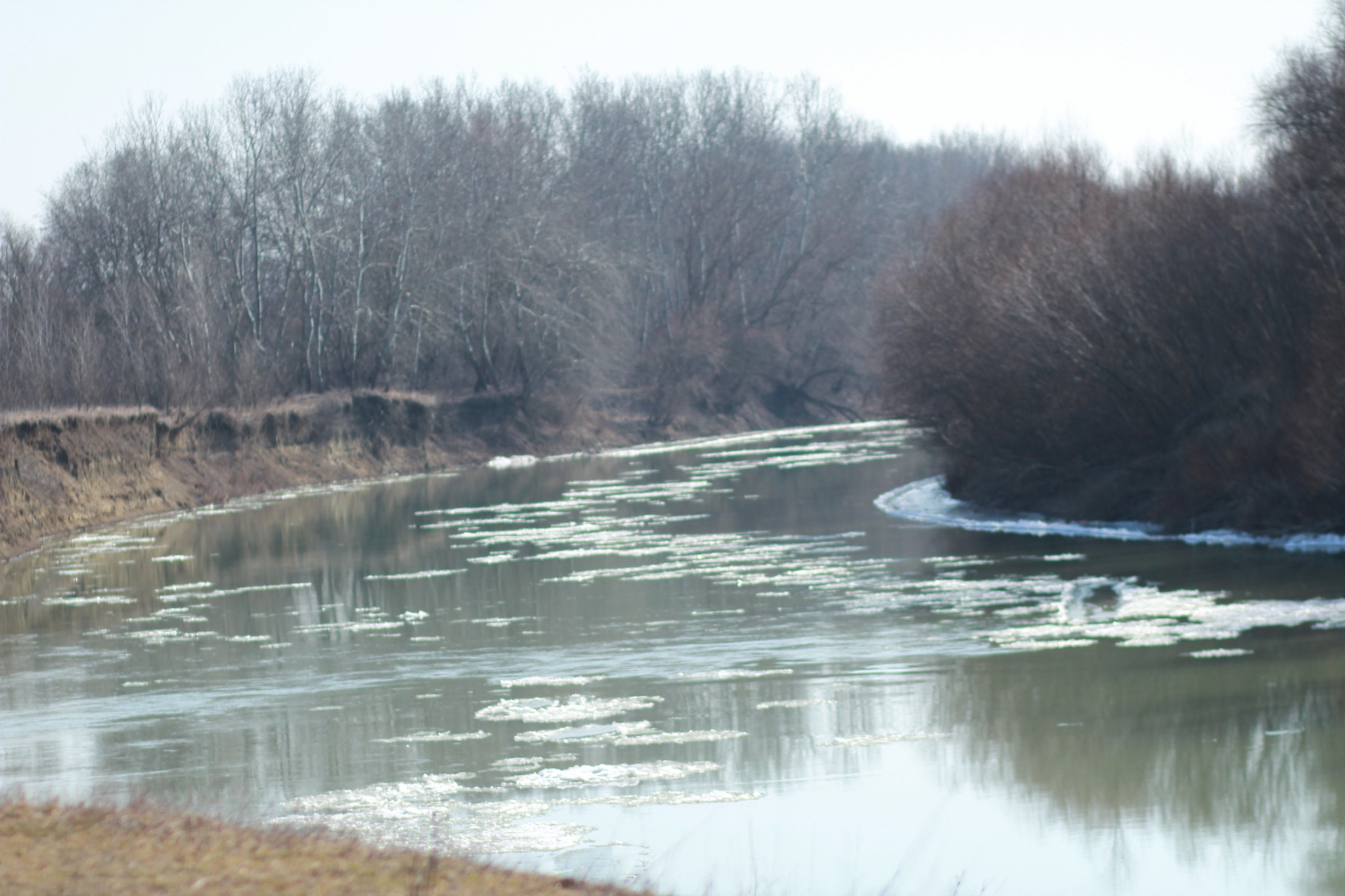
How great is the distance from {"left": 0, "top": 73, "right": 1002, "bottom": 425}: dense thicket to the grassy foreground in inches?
1470

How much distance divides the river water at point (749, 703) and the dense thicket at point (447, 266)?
79.6 ft

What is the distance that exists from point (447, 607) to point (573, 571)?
353cm

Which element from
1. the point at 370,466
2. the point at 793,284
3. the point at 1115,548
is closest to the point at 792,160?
the point at 793,284

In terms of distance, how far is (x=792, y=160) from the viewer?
93.0 m

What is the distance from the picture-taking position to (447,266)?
2409 inches

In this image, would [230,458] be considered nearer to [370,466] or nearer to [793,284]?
[370,466]

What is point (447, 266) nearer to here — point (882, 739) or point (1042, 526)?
point (1042, 526)

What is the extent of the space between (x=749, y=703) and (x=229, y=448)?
38.8 metres

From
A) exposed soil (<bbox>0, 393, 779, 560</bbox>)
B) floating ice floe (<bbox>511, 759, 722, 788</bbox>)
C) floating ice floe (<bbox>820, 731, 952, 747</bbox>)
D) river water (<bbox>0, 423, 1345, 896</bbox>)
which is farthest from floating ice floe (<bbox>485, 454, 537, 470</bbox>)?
floating ice floe (<bbox>511, 759, 722, 788</bbox>)

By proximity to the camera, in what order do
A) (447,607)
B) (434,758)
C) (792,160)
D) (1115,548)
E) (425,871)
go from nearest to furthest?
(425,871) → (434,758) → (447,607) → (1115,548) → (792,160)

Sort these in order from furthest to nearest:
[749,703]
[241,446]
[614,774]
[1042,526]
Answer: [241,446] → [1042,526] → [749,703] → [614,774]

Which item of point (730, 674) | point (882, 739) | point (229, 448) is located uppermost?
point (229, 448)

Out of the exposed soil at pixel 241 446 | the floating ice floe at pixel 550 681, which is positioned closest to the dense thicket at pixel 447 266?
the exposed soil at pixel 241 446

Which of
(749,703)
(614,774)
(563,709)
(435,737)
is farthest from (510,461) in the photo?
(614,774)
